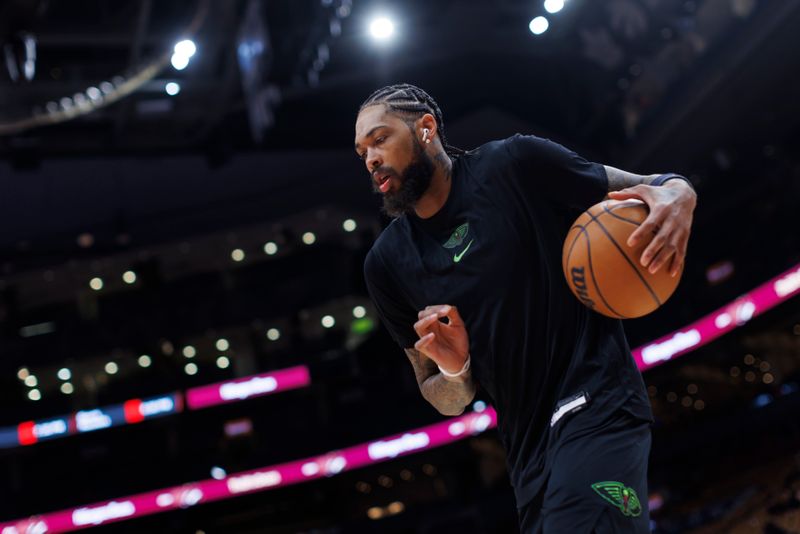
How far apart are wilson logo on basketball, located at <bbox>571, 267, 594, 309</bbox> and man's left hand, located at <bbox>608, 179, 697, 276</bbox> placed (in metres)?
0.15

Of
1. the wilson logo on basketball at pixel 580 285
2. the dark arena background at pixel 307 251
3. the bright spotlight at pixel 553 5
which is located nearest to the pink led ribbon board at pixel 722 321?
the dark arena background at pixel 307 251

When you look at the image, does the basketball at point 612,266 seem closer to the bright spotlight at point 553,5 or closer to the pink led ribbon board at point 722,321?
the bright spotlight at point 553,5

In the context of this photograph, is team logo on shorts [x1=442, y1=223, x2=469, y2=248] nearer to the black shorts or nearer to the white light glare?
the black shorts

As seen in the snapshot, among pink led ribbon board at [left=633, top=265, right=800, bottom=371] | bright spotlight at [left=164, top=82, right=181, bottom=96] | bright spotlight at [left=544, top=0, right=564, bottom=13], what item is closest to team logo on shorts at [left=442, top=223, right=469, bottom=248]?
bright spotlight at [left=544, top=0, right=564, bottom=13]

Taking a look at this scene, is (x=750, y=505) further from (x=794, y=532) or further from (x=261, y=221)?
(x=261, y=221)

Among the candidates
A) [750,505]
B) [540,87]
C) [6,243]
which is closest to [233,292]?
[6,243]

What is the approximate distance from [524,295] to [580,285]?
0.17 metres

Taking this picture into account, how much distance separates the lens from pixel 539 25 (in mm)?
14203

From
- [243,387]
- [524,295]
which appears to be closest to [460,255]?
[524,295]

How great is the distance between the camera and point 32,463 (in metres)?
23.2

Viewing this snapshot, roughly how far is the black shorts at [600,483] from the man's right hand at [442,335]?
414 mm

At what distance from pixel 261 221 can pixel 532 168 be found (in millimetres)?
21253

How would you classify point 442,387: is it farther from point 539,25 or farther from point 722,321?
point 722,321

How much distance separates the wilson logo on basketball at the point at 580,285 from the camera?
2.33 meters
